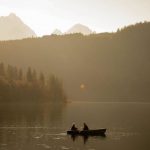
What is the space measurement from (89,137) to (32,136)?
14.1 metres

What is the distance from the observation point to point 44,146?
96188mm

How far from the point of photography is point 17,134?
11844cm

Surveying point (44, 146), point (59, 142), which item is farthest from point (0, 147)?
point (59, 142)

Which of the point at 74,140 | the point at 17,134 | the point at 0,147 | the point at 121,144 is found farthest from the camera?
the point at 17,134

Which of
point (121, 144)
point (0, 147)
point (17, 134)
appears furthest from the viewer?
point (17, 134)

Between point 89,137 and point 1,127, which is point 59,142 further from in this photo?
point 1,127

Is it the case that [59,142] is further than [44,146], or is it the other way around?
[59,142]

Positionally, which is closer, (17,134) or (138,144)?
(138,144)

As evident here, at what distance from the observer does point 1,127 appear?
441 ft

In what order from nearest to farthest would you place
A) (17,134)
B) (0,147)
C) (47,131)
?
(0,147)
(17,134)
(47,131)

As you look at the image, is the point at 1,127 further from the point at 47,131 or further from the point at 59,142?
the point at 59,142

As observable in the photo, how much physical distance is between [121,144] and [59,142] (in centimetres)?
1389

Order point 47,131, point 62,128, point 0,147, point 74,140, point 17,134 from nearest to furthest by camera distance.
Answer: point 0,147, point 74,140, point 17,134, point 47,131, point 62,128

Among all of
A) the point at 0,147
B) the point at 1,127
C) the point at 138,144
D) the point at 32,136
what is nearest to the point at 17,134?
the point at 32,136
